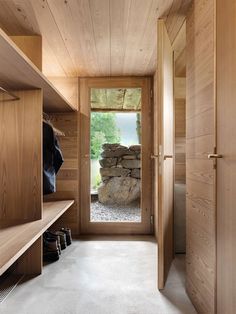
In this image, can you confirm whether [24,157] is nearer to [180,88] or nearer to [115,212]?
[115,212]

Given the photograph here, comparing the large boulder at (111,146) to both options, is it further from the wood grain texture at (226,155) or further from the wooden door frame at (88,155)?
the wood grain texture at (226,155)

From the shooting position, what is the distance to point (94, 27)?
214cm

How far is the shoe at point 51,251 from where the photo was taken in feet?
8.29

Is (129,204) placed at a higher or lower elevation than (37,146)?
lower

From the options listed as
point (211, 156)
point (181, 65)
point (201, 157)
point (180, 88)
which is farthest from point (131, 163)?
point (211, 156)

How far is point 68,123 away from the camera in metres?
→ 3.38

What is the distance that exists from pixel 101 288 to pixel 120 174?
1.78m

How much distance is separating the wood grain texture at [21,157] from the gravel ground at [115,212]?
1325 mm

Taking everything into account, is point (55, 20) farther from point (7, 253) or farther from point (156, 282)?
point (156, 282)

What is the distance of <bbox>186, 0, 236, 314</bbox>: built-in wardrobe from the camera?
1.21m

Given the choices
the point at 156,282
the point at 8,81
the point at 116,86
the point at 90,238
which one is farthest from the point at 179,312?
the point at 116,86

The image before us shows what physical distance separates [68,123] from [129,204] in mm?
1329

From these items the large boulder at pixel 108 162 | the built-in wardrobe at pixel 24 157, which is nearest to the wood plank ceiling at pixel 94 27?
the built-in wardrobe at pixel 24 157

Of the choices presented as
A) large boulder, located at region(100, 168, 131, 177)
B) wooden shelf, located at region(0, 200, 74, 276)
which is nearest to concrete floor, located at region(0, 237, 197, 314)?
wooden shelf, located at region(0, 200, 74, 276)
